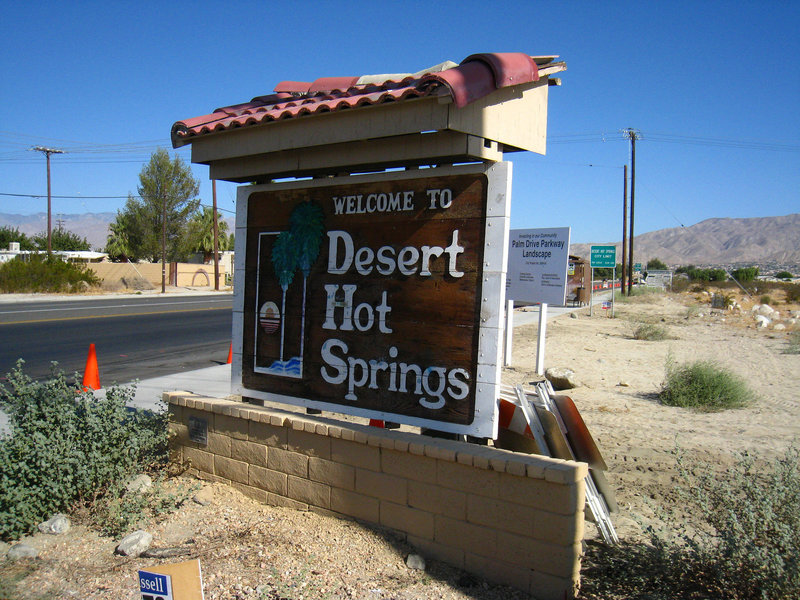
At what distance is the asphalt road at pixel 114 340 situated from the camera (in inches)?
446

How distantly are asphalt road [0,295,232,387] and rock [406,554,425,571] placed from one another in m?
7.30

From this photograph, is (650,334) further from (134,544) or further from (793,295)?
(793,295)

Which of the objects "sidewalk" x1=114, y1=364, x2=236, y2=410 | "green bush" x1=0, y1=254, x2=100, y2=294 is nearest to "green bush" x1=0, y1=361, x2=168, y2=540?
"sidewalk" x1=114, y1=364, x2=236, y2=410

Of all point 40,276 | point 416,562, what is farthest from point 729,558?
point 40,276

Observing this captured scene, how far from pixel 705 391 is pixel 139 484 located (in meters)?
7.34

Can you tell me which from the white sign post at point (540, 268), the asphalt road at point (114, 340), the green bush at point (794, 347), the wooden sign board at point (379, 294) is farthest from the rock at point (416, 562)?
the green bush at point (794, 347)

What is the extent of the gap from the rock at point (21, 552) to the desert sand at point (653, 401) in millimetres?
3614

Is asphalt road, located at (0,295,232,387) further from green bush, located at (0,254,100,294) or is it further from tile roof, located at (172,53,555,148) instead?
green bush, located at (0,254,100,294)

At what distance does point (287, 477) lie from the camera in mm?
4797

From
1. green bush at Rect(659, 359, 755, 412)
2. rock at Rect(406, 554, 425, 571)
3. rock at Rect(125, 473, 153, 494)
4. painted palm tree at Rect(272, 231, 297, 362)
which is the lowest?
rock at Rect(406, 554, 425, 571)

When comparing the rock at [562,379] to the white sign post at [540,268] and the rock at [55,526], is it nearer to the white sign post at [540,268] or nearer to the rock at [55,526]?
the white sign post at [540,268]

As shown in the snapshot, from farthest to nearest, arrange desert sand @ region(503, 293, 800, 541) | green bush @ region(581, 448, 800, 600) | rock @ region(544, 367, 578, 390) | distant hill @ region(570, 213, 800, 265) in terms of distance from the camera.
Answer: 1. distant hill @ region(570, 213, 800, 265)
2. rock @ region(544, 367, 578, 390)
3. desert sand @ region(503, 293, 800, 541)
4. green bush @ region(581, 448, 800, 600)

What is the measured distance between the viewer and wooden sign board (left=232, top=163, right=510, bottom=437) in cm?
414

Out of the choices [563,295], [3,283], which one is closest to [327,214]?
[563,295]
